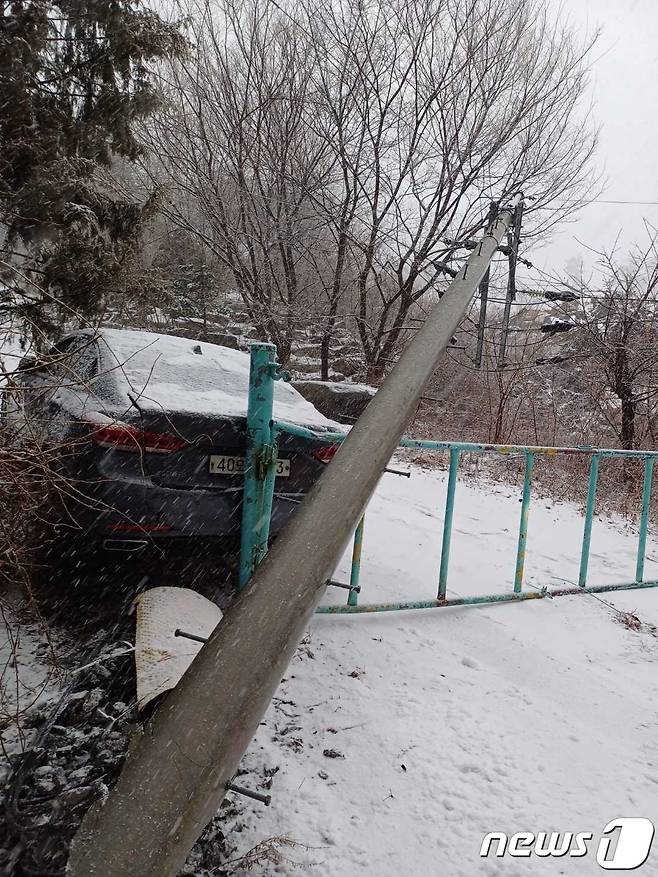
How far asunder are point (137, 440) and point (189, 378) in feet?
2.98

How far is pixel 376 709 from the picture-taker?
96.7 inches

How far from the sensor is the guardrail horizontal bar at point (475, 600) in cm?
343

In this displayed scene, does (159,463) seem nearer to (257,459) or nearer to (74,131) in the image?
(257,459)

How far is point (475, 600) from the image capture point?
3859mm

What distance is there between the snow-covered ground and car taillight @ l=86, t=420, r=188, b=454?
4.36ft

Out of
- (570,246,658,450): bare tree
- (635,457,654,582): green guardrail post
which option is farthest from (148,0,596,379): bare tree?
(635,457,654,582): green guardrail post

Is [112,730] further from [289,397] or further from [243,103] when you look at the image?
[243,103]

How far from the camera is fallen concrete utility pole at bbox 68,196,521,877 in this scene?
0.69 metres

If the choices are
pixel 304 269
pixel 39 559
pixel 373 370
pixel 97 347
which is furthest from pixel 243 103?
pixel 39 559

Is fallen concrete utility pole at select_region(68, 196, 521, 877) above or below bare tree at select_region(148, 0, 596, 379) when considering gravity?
below

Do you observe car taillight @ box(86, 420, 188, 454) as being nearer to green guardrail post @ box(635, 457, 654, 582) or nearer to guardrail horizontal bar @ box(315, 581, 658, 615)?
guardrail horizontal bar @ box(315, 581, 658, 615)

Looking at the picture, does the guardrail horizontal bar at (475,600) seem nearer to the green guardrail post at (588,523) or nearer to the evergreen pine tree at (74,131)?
the green guardrail post at (588,523)

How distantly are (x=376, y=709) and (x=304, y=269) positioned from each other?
45.8 ft

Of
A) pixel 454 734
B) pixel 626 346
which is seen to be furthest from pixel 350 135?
pixel 454 734
